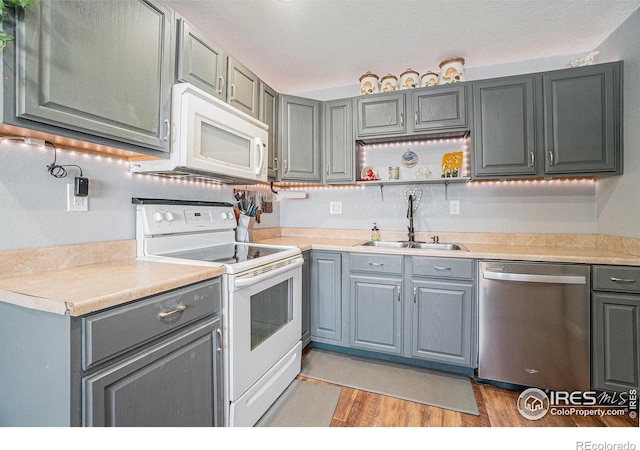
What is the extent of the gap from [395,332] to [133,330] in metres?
1.67

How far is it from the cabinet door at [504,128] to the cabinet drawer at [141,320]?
2.02 meters

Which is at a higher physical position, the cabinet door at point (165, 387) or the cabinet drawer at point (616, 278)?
the cabinet drawer at point (616, 278)

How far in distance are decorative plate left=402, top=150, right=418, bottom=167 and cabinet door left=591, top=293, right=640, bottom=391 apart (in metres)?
1.49

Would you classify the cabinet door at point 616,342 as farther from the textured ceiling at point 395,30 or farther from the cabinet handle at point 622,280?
the textured ceiling at point 395,30

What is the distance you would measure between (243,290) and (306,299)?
93 centimetres

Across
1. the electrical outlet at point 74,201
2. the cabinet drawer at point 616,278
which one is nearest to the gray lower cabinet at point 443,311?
the cabinet drawer at point 616,278

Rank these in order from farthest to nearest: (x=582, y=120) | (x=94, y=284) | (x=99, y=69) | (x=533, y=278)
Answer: (x=582, y=120) < (x=533, y=278) < (x=99, y=69) < (x=94, y=284)

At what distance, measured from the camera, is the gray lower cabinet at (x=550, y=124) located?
184 centimetres

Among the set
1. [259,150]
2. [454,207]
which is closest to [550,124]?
[454,207]

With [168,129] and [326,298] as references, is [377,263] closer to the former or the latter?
[326,298]

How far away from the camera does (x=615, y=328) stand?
161 centimetres

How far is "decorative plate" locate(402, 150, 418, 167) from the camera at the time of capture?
2.49 meters

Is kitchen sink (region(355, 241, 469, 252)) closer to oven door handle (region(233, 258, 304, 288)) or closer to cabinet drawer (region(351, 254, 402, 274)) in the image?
cabinet drawer (region(351, 254, 402, 274))
